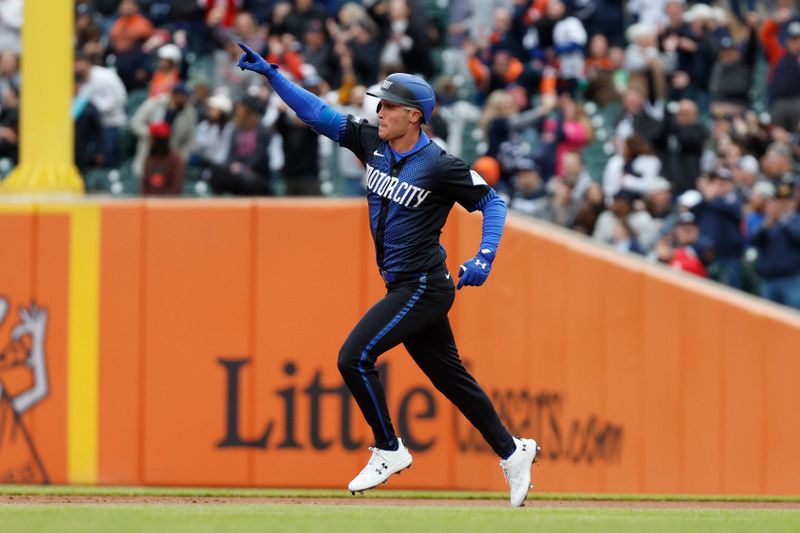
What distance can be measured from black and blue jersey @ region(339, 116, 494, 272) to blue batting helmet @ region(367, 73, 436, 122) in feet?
0.76

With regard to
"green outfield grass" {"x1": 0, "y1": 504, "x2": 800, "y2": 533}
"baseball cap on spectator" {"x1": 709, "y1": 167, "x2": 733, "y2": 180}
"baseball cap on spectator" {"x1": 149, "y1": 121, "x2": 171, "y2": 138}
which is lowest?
"green outfield grass" {"x1": 0, "y1": 504, "x2": 800, "y2": 533}

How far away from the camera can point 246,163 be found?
1488cm

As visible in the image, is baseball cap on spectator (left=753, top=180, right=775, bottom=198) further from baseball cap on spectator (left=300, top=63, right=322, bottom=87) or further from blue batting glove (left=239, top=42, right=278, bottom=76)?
blue batting glove (left=239, top=42, right=278, bottom=76)

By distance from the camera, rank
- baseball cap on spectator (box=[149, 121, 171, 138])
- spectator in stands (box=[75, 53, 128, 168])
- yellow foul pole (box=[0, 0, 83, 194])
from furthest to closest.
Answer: spectator in stands (box=[75, 53, 128, 168]) < baseball cap on spectator (box=[149, 121, 171, 138]) < yellow foul pole (box=[0, 0, 83, 194])

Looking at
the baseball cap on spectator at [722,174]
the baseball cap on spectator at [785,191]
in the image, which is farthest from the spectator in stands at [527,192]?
the baseball cap on spectator at [785,191]

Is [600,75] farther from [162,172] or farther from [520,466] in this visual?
[520,466]

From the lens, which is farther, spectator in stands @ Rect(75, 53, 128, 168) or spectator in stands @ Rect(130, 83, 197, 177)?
spectator in stands @ Rect(75, 53, 128, 168)

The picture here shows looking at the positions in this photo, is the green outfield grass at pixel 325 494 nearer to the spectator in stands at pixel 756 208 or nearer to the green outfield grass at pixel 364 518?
the green outfield grass at pixel 364 518

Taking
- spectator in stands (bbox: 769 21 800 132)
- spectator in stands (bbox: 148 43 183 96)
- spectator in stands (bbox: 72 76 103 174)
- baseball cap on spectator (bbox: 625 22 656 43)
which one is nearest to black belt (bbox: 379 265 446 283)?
spectator in stands (bbox: 72 76 103 174)

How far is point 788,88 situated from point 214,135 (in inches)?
233

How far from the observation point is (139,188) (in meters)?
15.9

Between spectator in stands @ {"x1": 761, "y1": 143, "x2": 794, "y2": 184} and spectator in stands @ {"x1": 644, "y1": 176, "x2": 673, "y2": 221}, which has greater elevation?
spectator in stands @ {"x1": 761, "y1": 143, "x2": 794, "y2": 184}

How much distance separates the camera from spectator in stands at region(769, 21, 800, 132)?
54.0ft

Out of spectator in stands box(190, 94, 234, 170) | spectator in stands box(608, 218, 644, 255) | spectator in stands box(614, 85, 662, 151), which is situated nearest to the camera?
spectator in stands box(608, 218, 644, 255)
